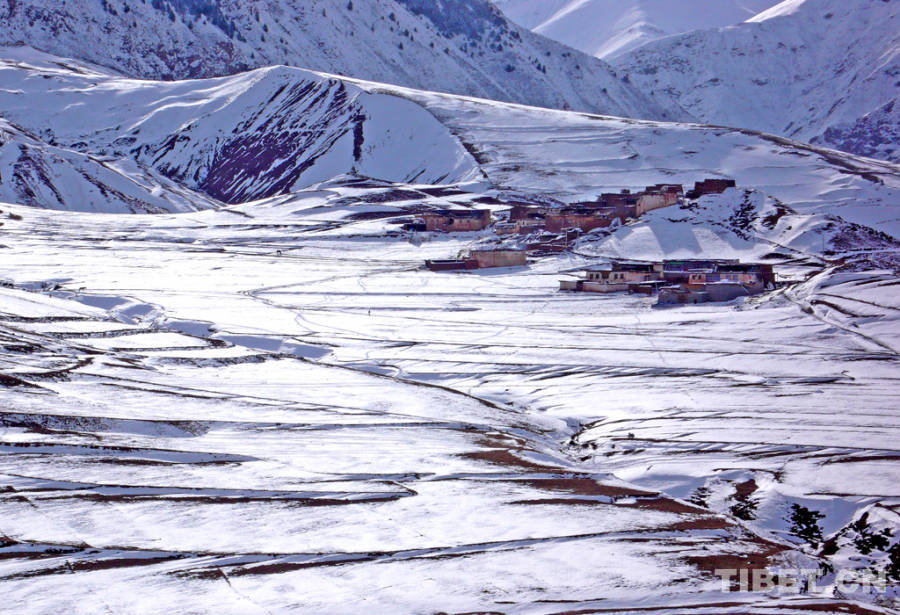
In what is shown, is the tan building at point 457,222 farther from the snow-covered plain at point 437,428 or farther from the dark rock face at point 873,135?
the dark rock face at point 873,135

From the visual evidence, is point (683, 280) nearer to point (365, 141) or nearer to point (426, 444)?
point (426, 444)

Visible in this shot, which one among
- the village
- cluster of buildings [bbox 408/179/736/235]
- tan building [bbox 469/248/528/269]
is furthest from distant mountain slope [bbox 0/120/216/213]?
tan building [bbox 469/248/528/269]

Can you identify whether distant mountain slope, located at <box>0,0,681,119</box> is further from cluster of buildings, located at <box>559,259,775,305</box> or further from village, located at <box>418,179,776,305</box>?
cluster of buildings, located at <box>559,259,775,305</box>

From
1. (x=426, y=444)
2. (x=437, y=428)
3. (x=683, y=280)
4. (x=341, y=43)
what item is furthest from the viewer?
(x=341, y=43)

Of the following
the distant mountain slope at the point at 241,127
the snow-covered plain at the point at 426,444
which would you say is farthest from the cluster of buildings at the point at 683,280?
the distant mountain slope at the point at 241,127

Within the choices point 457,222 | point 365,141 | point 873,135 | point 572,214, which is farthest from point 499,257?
point 873,135

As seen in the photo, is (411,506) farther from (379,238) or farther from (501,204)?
(501,204)

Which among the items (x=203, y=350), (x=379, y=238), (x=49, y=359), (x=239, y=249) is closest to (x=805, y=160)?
(x=379, y=238)
